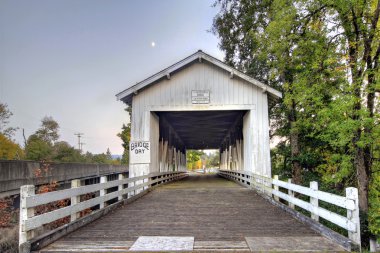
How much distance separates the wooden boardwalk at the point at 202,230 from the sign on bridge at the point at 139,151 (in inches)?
167

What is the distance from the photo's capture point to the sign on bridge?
12.6 m

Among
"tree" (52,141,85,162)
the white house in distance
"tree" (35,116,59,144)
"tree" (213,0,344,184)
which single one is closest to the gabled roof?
the white house in distance

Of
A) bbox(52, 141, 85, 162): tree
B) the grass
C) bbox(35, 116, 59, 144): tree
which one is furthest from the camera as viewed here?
bbox(35, 116, 59, 144): tree

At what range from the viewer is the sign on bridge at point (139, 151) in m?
12.6

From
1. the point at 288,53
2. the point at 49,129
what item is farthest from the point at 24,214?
the point at 49,129

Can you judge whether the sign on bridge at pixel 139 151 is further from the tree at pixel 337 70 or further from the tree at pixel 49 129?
the tree at pixel 49 129

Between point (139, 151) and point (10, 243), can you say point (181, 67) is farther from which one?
point (10, 243)

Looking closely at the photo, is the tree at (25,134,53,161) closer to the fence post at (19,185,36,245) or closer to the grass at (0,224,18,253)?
the grass at (0,224,18,253)

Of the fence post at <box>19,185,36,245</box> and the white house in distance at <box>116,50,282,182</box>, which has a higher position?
the white house in distance at <box>116,50,282,182</box>

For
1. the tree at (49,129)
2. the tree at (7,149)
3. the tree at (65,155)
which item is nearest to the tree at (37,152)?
the tree at (7,149)

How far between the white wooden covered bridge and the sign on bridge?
4 cm

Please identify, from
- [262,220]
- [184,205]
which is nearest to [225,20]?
[184,205]

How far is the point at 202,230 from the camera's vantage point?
18.5ft

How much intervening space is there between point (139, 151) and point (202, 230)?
7.35 meters
